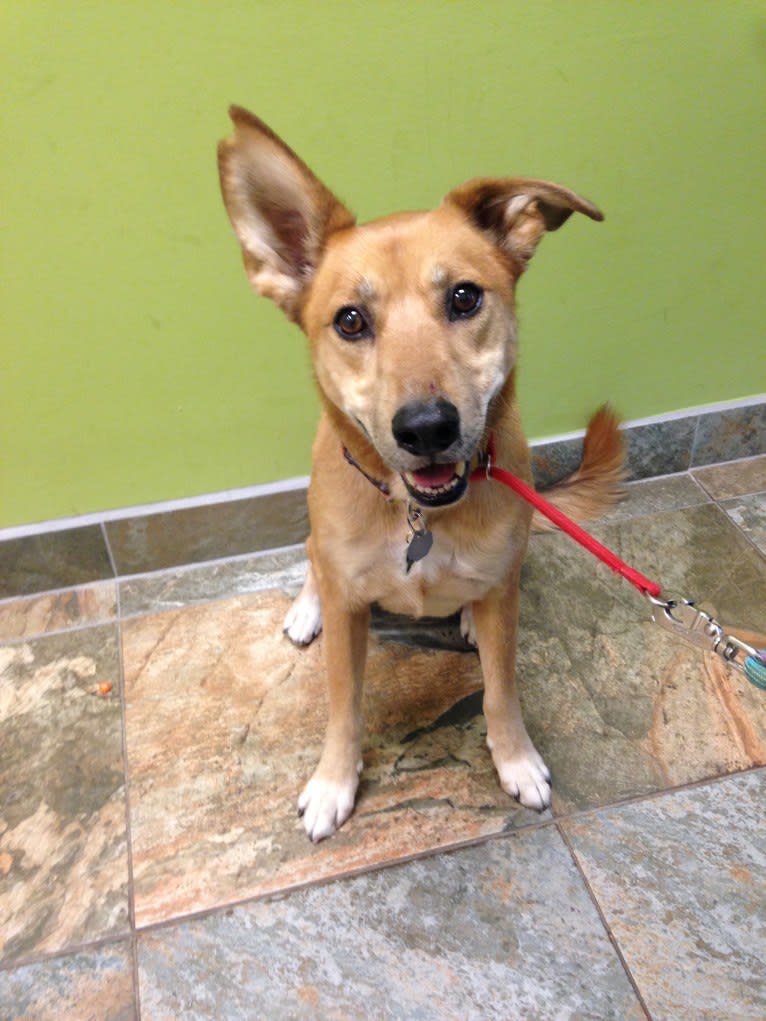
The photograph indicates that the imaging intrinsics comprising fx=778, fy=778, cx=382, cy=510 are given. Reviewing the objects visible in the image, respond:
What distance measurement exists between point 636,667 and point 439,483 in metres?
0.94

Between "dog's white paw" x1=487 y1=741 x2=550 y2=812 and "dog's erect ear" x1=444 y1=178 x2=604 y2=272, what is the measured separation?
0.99 m

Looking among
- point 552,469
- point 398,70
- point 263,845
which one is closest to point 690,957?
point 263,845

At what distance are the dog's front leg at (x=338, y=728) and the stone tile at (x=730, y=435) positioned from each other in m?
1.44

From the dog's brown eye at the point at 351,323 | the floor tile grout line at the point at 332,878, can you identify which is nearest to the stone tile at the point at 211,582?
the floor tile grout line at the point at 332,878

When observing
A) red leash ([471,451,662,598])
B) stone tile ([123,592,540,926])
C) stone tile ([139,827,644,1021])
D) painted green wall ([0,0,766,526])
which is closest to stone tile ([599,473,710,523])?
painted green wall ([0,0,766,526])

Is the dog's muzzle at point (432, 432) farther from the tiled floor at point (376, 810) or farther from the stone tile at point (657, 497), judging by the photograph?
the stone tile at point (657, 497)

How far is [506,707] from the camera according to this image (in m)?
1.63

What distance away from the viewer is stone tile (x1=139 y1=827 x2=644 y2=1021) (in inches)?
52.4

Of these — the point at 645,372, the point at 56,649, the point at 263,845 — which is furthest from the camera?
the point at 645,372

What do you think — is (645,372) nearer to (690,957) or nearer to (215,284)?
(215,284)

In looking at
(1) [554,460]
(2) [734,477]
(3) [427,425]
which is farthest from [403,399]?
(2) [734,477]

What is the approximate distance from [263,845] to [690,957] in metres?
0.82

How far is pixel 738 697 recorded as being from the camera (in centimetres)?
180

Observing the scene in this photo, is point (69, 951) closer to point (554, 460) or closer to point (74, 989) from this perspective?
point (74, 989)
